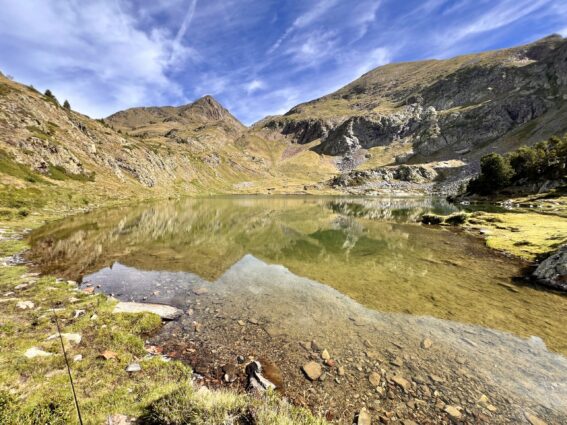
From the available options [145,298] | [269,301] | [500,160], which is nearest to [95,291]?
[145,298]

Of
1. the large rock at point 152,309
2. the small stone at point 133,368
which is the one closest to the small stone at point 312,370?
the small stone at point 133,368

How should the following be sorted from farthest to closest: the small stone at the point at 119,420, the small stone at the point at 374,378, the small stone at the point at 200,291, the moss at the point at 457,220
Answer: the moss at the point at 457,220
the small stone at the point at 200,291
the small stone at the point at 374,378
the small stone at the point at 119,420

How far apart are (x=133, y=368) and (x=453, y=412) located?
11.4 meters

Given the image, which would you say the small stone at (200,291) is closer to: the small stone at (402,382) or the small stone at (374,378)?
the small stone at (374,378)

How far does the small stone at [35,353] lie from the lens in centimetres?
956

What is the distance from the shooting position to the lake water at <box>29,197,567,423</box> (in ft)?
34.8

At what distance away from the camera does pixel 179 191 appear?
171m

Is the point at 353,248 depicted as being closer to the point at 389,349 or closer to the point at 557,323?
the point at 557,323

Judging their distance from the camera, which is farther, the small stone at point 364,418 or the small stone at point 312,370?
the small stone at point 312,370

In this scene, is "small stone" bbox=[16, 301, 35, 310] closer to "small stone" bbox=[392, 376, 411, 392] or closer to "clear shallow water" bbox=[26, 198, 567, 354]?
"clear shallow water" bbox=[26, 198, 567, 354]

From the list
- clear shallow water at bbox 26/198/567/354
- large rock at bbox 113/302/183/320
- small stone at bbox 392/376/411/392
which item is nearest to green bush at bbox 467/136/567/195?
clear shallow water at bbox 26/198/567/354

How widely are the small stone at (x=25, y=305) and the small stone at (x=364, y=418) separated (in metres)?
16.2

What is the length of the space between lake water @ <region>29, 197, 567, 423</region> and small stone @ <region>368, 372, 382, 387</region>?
0.65ft

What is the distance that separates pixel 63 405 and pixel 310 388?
7622 millimetres
